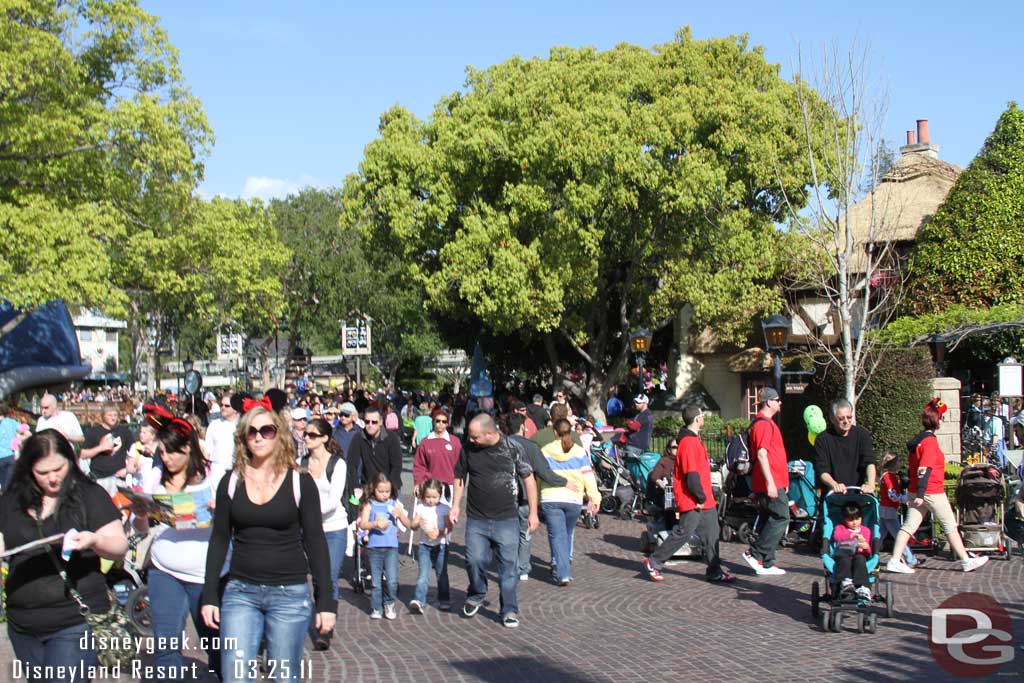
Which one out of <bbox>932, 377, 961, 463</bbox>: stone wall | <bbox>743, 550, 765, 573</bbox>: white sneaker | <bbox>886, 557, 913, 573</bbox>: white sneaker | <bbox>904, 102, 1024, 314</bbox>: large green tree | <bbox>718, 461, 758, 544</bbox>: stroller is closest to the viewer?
<bbox>886, 557, 913, 573</bbox>: white sneaker

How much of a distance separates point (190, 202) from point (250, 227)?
2.07m

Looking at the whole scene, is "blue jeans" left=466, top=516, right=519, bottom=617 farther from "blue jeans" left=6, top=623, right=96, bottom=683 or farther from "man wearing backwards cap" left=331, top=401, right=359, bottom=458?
"blue jeans" left=6, top=623, right=96, bottom=683

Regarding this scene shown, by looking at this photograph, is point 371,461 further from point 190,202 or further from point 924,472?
point 190,202

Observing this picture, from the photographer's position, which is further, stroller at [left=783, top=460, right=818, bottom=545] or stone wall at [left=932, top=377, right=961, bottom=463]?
stone wall at [left=932, top=377, right=961, bottom=463]

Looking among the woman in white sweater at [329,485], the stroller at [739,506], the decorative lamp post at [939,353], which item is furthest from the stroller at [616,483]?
the decorative lamp post at [939,353]

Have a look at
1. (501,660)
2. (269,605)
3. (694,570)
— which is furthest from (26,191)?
(269,605)

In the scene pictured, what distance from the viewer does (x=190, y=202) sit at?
2827 cm

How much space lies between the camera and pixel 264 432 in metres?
5.24

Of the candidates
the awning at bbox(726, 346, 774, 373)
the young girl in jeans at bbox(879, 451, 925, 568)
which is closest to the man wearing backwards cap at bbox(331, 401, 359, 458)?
the young girl in jeans at bbox(879, 451, 925, 568)

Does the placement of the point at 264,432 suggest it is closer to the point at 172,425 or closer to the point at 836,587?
the point at 172,425

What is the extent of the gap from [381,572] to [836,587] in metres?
3.77

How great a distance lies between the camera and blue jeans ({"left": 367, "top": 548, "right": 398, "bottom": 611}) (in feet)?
31.1

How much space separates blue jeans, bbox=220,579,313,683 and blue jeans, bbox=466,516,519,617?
409cm

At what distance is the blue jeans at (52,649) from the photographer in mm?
4852
